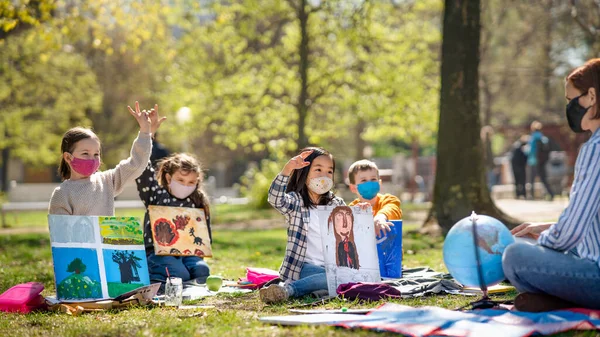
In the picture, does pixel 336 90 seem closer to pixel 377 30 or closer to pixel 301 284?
pixel 377 30

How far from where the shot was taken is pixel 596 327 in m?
3.94

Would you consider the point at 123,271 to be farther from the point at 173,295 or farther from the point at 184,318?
the point at 184,318

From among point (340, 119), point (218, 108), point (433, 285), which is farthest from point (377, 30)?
point (433, 285)

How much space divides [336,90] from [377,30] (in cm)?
217

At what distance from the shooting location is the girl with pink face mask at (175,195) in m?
7.05

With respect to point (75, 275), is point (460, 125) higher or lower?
higher

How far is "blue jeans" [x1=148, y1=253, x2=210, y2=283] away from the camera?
691 centimetres

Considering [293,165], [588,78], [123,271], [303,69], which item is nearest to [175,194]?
[123,271]

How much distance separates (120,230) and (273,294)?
4.55 feet

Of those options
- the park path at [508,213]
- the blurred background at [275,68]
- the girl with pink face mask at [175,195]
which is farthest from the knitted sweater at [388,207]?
the park path at [508,213]

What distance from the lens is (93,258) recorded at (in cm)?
555

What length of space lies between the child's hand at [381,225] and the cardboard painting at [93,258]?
210 centimetres

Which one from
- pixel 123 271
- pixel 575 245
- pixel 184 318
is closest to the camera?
pixel 575 245

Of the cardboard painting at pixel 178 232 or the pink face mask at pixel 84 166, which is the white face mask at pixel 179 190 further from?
the pink face mask at pixel 84 166
